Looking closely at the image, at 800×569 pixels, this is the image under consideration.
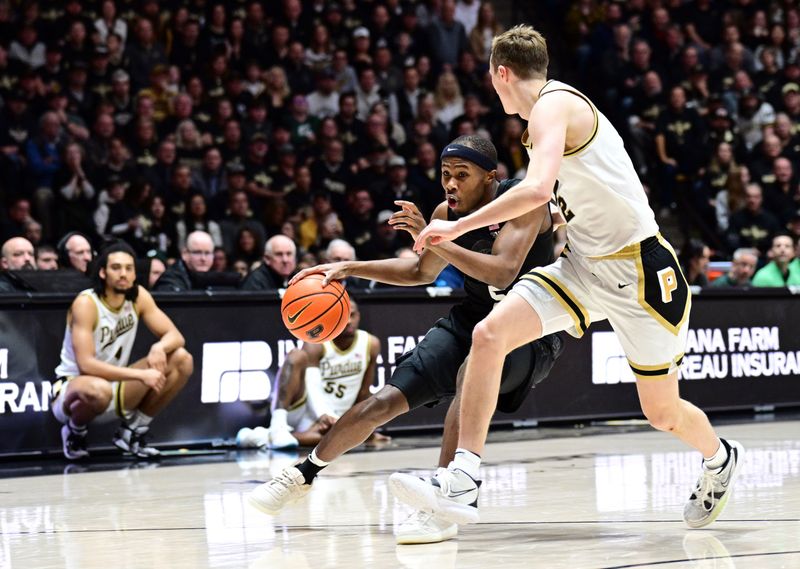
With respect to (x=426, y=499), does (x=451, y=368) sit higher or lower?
higher

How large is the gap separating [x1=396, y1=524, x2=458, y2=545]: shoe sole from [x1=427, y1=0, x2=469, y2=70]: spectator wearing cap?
1154 cm

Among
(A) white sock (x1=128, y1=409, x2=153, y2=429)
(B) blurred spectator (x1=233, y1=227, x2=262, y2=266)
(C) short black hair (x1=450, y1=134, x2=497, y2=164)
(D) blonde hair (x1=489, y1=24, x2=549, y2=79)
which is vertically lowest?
(A) white sock (x1=128, y1=409, x2=153, y2=429)

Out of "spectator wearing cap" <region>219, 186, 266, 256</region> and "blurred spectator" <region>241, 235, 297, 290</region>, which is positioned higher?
"spectator wearing cap" <region>219, 186, 266, 256</region>

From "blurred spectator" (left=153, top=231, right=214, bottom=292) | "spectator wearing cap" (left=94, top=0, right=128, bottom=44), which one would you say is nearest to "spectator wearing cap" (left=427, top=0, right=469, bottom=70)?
"spectator wearing cap" (left=94, top=0, right=128, bottom=44)

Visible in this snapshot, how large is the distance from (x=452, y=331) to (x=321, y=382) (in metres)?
3.88

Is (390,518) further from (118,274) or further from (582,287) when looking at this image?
(118,274)

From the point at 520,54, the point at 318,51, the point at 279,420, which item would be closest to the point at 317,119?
the point at 318,51

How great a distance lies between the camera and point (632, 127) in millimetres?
16188

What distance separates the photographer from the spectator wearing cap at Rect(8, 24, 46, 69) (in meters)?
13.4

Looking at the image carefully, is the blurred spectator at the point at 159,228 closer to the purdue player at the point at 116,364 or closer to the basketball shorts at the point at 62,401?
the purdue player at the point at 116,364

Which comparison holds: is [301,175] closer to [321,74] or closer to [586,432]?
[321,74]

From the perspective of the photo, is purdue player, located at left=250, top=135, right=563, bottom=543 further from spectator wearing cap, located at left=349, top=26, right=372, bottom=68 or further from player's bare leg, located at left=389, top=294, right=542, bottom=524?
spectator wearing cap, located at left=349, top=26, right=372, bottom=68

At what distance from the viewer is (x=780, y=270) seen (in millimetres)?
12867

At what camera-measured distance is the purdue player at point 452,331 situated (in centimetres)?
555
